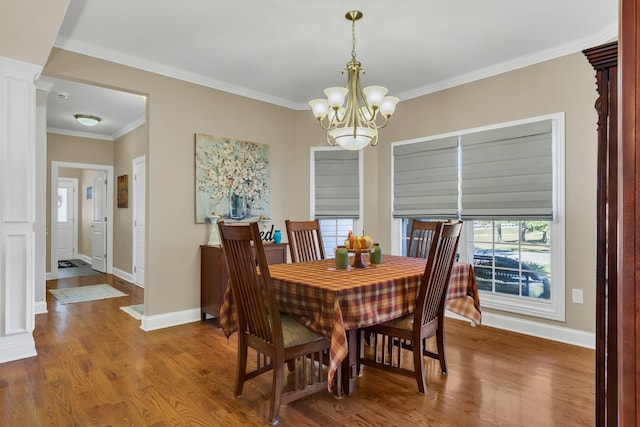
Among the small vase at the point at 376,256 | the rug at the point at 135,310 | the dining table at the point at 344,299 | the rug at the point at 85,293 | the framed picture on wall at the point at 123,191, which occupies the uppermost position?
the framed picture on wall at the point at 123,191

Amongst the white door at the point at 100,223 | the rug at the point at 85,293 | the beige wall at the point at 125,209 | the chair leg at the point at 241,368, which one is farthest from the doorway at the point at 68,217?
the chair leg at the point at 241,368

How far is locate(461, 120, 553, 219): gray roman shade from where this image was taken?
3488 millimetres

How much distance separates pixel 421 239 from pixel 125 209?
5297mm

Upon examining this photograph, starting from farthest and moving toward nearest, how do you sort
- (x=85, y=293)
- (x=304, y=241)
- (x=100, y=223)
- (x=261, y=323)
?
1. (x=100, y=223)
2. (x=85, y=293)
3. (x=304, y=241)
4. (x=261, y=323)

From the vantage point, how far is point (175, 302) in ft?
13.0

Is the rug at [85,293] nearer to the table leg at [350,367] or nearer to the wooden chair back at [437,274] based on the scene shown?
the table leg at [350,367]

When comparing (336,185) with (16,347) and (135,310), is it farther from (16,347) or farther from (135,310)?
(16,347)

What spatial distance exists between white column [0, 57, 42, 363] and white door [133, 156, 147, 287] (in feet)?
9.75

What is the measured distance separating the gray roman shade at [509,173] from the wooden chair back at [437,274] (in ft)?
5.20

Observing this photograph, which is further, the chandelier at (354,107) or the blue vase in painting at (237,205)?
the blue vase in painting at (237,205)

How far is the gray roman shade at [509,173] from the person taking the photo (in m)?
3.49

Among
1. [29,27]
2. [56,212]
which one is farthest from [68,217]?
[29,27]

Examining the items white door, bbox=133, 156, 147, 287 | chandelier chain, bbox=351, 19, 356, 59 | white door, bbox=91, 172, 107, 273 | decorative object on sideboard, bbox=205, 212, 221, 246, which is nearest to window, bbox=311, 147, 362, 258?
decorative object on sideboard, bbox=205, 212, 221, 246

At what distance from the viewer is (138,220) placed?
6086 mm
